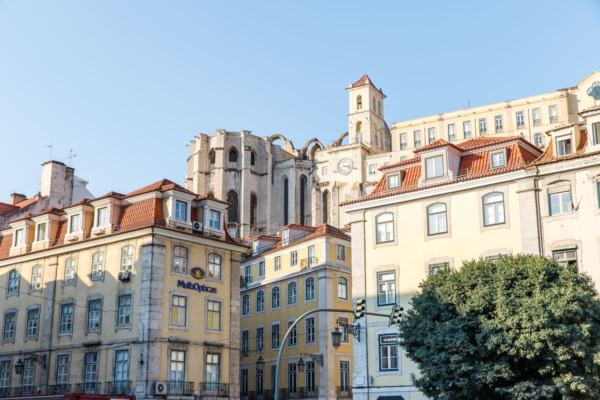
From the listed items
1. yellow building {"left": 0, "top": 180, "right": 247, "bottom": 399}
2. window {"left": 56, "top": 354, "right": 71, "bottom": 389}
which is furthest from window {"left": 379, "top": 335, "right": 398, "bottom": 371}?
window {"left": 56, "top": 354, "right": 71, "bottom": 389}

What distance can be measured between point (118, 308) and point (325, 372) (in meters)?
16.2

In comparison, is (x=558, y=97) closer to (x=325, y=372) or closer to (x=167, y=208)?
(x=325, y=372)

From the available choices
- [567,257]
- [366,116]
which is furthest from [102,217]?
[366,116]

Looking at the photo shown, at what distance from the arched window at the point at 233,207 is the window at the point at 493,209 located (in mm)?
68351

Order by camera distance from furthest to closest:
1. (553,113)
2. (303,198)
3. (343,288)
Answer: (303,198) → (553,113) → (343,288)

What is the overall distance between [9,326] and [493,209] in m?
32.2

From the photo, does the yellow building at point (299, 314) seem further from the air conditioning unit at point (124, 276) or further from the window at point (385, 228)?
the air conditioning unit at point (124, 276)

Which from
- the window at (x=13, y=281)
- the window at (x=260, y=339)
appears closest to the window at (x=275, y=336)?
the window at (x=260, y=339)

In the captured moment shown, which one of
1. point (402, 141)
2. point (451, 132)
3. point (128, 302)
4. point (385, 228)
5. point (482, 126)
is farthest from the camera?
point (402, 141)

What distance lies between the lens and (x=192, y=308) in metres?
44.0

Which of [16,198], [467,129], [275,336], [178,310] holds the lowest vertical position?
[275,336]

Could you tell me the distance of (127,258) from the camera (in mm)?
44188

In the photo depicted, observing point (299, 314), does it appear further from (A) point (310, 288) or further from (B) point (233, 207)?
(B) point (233, 207)

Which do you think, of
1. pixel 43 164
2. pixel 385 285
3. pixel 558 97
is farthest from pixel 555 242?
pixel 558 97
